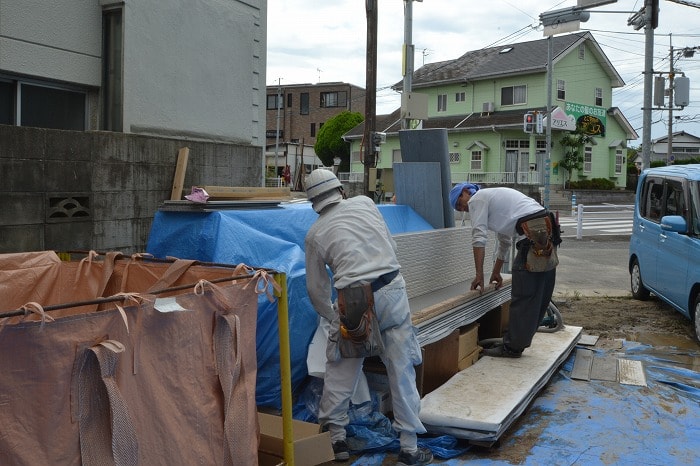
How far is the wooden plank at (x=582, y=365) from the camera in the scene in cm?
602

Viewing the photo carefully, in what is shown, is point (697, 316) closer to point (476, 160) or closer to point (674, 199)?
point (674, 199)

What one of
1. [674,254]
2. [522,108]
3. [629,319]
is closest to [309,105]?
[522,108]

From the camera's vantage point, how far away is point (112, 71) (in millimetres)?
8133

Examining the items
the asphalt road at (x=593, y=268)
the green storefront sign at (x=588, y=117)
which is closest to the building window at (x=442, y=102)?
the green storefront sign at (x=588, y=117)

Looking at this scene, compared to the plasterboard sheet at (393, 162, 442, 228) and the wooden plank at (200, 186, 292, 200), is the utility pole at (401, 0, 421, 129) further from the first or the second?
the wooden plank at (200, 186, 292, 200)

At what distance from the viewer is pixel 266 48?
1030 centimetres

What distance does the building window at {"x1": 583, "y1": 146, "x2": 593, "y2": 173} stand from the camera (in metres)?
40.7

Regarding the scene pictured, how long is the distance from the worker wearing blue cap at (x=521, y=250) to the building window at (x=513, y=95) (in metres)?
34.8

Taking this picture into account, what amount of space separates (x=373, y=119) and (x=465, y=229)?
9.75 meters

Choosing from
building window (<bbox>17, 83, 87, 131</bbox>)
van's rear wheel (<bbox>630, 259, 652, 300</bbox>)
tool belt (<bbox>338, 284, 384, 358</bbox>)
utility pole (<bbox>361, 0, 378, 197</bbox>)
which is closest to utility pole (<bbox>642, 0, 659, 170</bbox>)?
van's rear wheel (<bbox>630, 259, 652, 300</bbox>)

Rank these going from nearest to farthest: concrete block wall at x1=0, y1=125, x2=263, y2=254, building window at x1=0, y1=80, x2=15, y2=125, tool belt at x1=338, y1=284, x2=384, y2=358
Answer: tool belt at x1=338, y1=284, x2=384, y2=358 < concrete block wall at x1=0, y1=125, x2=263, y2=254 < building window at x1=0, y1=80, x2=15, y2=125

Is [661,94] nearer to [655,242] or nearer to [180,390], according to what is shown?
[655,242]

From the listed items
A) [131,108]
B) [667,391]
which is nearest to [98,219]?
[131,108]

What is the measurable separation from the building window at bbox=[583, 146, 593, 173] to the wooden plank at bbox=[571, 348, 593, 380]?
1422 inches
